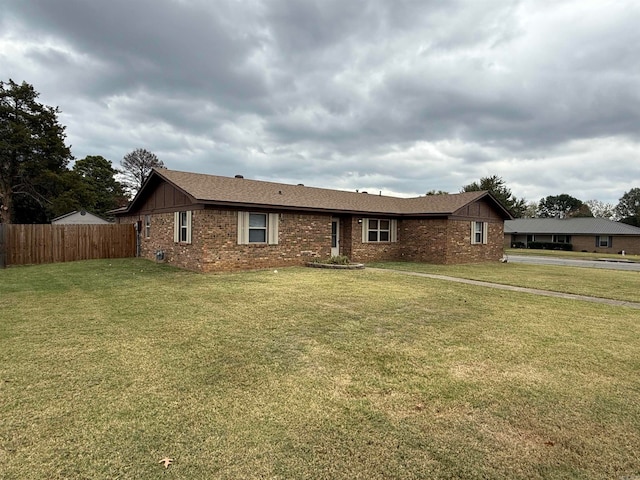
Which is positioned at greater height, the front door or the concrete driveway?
the front door

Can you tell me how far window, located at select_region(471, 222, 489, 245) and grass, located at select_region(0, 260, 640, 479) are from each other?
40.6ft

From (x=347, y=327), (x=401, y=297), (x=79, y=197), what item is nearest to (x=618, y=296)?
(x=401, y=297)

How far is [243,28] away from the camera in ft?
37.6

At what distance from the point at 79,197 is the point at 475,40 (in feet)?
106

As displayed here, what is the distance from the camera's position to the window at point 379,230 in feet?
57.8

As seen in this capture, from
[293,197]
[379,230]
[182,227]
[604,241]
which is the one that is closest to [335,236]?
[379,230]

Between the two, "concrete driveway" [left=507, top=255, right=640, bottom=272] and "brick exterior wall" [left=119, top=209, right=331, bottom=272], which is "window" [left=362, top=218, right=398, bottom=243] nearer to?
"brick exterior wall" [left=119, top=209, right=331, bottom=272]

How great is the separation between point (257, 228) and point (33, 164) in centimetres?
2723

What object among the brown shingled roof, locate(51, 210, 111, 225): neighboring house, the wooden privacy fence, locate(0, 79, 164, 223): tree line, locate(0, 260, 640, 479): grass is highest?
locate(0, 79, 164, 223): tree line

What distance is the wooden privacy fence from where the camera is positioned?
1470cm

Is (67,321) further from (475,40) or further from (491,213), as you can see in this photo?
(491,213)

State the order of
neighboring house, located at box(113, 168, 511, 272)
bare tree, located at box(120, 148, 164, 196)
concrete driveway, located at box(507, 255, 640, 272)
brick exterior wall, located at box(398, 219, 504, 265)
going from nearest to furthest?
1. neighboring house, located at box(113, 168, 511, 272)
2. brick exterior wall, located at box(398, 219, 504, 265)
3. concrete driveway, located at box(507, 255, 640, 272)
4. bare tree, located at box(120, 148, 164, 196)

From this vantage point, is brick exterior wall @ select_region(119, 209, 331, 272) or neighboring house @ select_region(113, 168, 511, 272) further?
neighboring house @ select_region(113, 168, 511, 272)

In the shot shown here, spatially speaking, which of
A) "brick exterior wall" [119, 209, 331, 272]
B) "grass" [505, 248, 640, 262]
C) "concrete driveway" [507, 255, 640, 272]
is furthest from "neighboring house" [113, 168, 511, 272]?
"grass" [505, 248, 640, 262]
